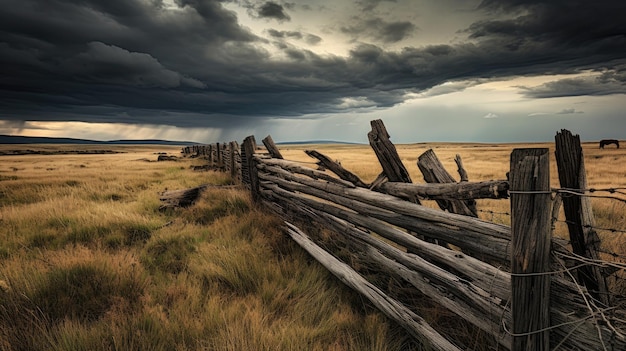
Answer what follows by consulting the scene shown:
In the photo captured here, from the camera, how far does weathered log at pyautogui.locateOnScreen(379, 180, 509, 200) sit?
1.89m

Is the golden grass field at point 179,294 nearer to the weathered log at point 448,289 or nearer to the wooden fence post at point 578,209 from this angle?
the weathered log at point 448,289

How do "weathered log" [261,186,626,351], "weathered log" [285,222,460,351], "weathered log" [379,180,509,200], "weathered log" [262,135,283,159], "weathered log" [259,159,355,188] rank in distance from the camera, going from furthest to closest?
"weathered log" [262,135,283,159]
"weathered log" [259,159,355,188]
"weathered log" [285,222,460,351]
"weathered log" [379,180,509,200]
"weathered log" [261,186,626,351]

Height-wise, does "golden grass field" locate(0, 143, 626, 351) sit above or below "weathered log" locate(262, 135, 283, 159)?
below

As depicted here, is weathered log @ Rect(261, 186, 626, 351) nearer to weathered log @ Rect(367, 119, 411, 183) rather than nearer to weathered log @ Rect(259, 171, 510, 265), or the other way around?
weathered log @ Rect(259, 171, 510, 265)

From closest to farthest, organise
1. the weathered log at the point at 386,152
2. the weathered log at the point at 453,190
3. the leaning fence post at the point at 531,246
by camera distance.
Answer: the leaning fence post at the point at 531,246 → the weathered log at the point at 453,190 → the weathered log at the point at 386,152

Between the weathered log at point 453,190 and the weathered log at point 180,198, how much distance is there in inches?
219

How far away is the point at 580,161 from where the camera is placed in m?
1.72

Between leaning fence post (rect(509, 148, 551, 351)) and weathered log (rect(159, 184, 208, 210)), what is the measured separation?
6.82m

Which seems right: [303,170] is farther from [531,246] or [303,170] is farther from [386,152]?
[531,246]

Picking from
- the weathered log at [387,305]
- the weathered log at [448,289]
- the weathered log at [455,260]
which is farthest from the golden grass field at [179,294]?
the weathered log at [455,260]

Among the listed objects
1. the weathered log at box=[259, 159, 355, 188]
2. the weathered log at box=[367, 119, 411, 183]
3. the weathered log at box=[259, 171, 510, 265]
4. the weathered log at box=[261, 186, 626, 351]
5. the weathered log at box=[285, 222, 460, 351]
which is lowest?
the weathered log at box=[285, 222, 460, 351]

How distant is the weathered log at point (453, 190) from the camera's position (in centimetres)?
189

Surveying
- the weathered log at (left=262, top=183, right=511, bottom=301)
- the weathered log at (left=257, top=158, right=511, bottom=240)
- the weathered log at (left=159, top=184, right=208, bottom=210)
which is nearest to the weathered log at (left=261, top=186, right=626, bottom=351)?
the weathered log at (left=262, top=183, right=511, bottom=301)

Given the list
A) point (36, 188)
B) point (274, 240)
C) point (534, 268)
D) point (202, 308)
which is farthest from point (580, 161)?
point (36, 188)
